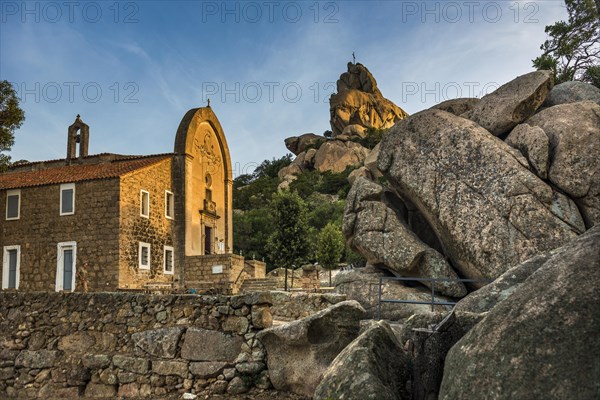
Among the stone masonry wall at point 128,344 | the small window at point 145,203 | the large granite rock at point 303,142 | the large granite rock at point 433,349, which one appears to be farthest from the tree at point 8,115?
the large granite rock at point 303,142

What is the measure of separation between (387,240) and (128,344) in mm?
7232

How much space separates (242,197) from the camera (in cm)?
5741

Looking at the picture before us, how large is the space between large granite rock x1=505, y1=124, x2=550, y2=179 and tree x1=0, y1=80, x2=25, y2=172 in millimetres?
20062

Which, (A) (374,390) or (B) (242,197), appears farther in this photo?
(B) (242,197)

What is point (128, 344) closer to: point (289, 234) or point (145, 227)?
point (145, 227)

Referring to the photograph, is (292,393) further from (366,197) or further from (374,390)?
(366,197)

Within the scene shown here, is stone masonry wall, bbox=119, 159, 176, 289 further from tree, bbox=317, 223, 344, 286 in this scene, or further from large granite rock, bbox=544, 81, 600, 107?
large granite rock, bbox=544, 81, 600, 107

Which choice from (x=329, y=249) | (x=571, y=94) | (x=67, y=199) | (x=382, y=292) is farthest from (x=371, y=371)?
(x=329, y=249)

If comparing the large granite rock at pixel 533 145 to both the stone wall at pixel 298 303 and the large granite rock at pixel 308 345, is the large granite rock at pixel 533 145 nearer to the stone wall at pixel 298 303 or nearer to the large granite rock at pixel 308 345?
the stone wall at pixel 298 303

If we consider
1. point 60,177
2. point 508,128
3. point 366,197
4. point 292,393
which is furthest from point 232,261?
point 292,393

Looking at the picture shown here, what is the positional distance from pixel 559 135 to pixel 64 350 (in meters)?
11.8

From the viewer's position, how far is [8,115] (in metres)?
23.5

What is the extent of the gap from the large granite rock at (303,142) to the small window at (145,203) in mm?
53062

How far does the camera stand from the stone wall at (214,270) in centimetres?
2542
